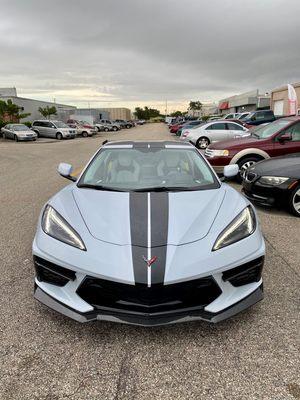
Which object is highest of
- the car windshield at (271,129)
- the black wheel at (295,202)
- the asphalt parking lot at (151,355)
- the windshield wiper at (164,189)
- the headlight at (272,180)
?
the car windshield at (271,129)

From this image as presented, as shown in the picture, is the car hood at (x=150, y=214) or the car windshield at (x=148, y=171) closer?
the car hood at (x=150, y=214)

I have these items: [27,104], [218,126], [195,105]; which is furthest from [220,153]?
[195,105]

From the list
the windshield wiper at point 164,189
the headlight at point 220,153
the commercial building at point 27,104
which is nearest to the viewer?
the windshield wiper at point 164,189

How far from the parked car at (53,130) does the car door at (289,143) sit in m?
27.9

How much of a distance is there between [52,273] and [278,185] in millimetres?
4173

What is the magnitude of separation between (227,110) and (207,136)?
65236 mm

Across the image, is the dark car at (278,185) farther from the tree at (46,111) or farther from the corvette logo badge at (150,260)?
the tree at (46,111)

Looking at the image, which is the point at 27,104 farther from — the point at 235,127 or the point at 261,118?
the point at 235,127

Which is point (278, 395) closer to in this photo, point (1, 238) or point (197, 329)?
point (197, 329)

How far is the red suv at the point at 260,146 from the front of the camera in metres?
7.88

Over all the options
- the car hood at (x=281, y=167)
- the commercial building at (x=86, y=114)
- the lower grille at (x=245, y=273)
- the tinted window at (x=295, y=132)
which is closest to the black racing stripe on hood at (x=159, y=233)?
the lower grille at (x=245, y=273)

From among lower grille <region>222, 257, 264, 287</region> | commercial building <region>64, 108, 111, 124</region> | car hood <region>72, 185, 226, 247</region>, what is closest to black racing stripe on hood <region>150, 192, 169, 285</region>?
car hood <region>72, 185, 226, 247</region>

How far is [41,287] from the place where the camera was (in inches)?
104

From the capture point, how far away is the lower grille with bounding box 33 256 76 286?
96.7 inches
